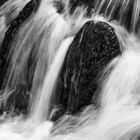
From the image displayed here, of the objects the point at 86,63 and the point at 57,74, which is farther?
the point at 57,74

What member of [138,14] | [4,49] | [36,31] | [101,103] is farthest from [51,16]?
[101,103]

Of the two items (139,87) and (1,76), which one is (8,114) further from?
(139,87)

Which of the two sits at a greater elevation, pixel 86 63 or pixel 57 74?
pixel 57 74

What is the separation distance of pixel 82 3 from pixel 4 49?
5.23 ft

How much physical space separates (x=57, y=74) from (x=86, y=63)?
1.92 feet

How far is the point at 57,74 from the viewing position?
6918 millimetres

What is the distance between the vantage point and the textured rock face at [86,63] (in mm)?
6453

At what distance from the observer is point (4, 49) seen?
316 inches

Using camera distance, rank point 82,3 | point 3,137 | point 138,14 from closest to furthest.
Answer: point 3,137
point 138,14
point 82,3

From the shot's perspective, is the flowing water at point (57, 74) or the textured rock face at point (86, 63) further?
the textured rock face at point (86, 63)

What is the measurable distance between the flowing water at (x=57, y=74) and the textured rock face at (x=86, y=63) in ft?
0.46

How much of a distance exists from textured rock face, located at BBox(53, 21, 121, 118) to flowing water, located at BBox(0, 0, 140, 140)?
0.14m

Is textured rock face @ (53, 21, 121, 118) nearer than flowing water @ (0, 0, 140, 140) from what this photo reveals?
No

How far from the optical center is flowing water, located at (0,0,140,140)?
5.83 m
